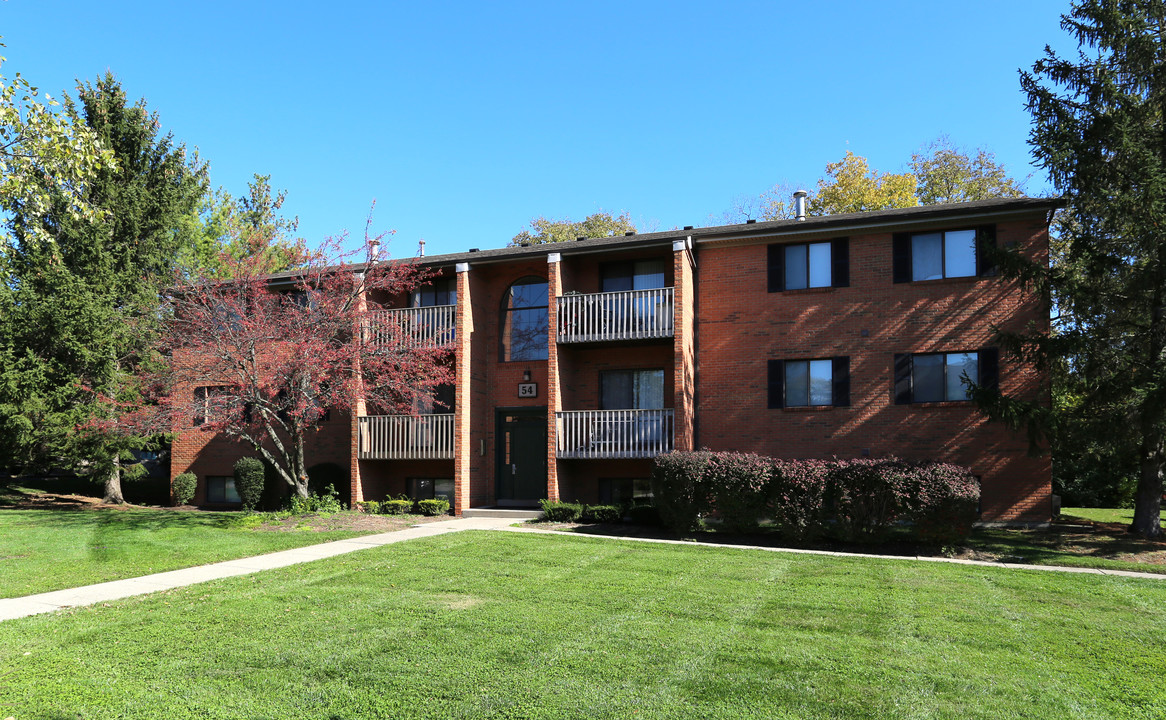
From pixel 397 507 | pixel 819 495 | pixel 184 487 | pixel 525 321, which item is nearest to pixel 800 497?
pixel 819 495

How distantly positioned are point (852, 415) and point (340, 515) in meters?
11.6

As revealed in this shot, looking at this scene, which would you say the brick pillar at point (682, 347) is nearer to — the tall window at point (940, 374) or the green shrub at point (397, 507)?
the tall window at point (940, 374)

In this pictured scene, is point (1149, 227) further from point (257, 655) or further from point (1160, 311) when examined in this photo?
point (257, 655)

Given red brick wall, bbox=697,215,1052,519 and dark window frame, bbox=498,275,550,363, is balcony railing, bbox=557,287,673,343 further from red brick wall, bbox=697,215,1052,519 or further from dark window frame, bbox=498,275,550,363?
dark window frame, bbox=498,275,550,363

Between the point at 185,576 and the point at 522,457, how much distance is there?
10.6 m

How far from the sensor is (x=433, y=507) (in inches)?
711

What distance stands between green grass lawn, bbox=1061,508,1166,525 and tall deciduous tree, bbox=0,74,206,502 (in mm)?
23490

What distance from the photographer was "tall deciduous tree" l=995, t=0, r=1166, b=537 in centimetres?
1291

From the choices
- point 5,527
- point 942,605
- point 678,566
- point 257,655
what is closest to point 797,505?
point 678,566

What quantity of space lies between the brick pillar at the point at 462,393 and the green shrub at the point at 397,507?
1.17m

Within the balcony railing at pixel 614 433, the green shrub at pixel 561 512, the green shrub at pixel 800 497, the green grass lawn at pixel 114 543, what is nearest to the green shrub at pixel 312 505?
the green grass lawn at pixel 114 543

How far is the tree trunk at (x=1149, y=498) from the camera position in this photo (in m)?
13.7

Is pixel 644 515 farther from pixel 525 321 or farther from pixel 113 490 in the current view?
pixel 113 490

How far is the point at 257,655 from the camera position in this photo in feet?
19.5
